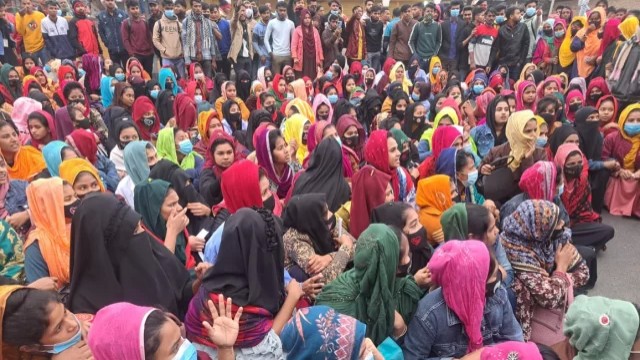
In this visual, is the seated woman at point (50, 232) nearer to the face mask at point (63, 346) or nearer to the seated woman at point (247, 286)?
the face mask at point (63, 346)

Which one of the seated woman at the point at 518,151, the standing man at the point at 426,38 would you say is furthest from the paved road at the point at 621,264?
the standing man at the point at 426,38

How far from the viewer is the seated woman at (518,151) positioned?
14.6 ft

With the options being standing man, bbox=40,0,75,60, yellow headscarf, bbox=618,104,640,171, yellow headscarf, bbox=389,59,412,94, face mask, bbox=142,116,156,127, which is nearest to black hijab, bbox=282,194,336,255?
face mask, bbox=142,116,156,127

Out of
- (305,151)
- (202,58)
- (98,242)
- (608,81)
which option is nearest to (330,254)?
(98,242)

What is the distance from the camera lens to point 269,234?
7.17ft

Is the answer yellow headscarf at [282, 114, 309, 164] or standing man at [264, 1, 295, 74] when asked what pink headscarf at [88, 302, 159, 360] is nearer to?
yellow headscarf at [282, 114, 309, 164]

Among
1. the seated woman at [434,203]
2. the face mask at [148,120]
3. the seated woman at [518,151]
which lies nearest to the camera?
the seated woman at [434,203]

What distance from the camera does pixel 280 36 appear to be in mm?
9945

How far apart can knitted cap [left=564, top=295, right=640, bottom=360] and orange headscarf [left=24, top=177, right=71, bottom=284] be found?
2598 millimetres

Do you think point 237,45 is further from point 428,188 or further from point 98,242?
point 98,242

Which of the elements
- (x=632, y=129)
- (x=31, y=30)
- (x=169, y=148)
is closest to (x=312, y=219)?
(x=169, y=148)

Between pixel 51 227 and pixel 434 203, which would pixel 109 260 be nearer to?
pixel 51 227

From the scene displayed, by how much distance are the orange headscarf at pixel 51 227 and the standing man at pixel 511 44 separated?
341 inches

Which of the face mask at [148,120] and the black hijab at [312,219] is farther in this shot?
the face mask at [148,120]
